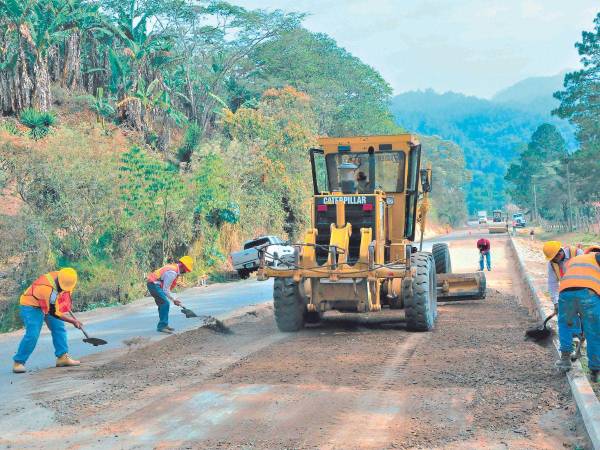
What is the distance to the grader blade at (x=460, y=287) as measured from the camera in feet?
58.1

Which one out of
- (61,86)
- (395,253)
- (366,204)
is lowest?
(395,253)

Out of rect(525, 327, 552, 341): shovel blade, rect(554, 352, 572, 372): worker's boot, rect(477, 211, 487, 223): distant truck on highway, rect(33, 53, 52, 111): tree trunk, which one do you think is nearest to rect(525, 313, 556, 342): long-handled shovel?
rect(525, 327, 552, 341): shovel blade

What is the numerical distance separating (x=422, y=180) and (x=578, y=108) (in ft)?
151

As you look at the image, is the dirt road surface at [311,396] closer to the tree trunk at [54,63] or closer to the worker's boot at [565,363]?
the worker's boot at [565,363]

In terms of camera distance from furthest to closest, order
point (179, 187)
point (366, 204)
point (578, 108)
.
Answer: point (578, 108) → point (179, 187) → point (366, 204)

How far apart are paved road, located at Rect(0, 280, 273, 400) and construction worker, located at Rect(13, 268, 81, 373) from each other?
455mm

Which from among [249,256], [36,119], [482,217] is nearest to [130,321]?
[249,256]

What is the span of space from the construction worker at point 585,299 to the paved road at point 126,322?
6.75 m

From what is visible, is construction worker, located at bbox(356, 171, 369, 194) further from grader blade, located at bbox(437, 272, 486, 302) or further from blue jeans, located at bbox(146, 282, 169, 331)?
blue jeans, located at bbox(146, 282, 169, 331)

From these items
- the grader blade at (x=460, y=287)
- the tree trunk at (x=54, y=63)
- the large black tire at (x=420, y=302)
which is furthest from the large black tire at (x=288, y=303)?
the tree trunk at (x=54, y=63)

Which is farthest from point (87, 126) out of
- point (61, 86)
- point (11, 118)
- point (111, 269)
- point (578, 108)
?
point (578, 108)

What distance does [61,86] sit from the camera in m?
43.7

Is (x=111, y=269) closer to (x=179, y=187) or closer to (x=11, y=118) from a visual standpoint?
(x=179, y=187)

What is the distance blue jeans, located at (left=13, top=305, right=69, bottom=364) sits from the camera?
35.1 feet
